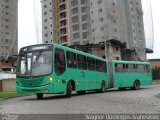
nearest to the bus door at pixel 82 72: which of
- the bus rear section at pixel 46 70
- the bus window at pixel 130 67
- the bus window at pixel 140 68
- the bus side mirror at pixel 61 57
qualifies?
the bus rear section at pixel 46 70

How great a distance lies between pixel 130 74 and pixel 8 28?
80766mm

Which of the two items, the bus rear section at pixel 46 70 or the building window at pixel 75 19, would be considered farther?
the building window at pixel 75 19

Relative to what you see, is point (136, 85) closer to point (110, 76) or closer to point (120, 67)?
point (120, 67)

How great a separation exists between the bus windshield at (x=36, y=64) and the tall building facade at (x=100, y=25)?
50.4 metres

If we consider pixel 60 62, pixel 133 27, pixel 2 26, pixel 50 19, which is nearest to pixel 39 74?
pixel 60 62

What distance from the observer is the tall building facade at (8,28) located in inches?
4099

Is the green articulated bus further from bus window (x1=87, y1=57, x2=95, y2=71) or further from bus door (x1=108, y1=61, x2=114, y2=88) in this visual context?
bus door (x1=108, y1=61, x2=114, y2=88)

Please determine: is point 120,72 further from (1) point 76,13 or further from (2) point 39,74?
(1) point 76,13

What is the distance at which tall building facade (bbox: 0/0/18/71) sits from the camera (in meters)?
104

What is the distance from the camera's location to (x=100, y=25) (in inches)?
3039

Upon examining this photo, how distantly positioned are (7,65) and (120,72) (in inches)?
2841

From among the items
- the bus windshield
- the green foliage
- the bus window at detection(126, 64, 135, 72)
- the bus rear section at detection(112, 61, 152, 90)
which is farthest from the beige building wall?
the green foliage

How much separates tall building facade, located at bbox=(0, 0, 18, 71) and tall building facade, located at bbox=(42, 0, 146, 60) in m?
13.3

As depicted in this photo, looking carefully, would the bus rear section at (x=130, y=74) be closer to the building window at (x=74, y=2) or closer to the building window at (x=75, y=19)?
the building window at (x=75, y=19)
